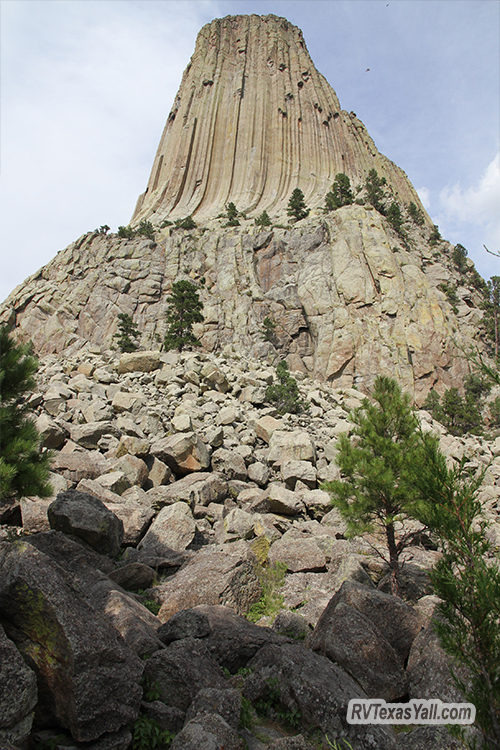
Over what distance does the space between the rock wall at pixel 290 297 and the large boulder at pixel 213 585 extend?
2766 centimetres

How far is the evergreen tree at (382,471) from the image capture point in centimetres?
905

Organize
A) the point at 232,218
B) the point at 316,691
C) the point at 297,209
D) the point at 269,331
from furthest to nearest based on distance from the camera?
the point at 232,218 → the point at 297,209 → the point at 269,331 → the point at 316,691

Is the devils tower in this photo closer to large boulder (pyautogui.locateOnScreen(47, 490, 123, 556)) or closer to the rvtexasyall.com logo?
the rvtexasyall.com logo

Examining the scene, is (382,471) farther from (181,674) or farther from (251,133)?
(251,133)

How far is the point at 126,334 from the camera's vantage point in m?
37.0

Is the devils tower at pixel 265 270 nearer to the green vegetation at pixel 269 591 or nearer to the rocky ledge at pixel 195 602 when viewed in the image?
the rocky ledge at pixel 195 602

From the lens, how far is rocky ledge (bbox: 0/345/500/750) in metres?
4.31

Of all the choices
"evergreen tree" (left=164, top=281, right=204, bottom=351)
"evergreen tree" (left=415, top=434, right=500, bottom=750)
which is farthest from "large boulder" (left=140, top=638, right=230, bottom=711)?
"evergreen tree" (left=164, top=281, right=204, bottom=351)

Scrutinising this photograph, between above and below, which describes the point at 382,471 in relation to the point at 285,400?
below

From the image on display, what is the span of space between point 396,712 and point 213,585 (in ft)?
13.5

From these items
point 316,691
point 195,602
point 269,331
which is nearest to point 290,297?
point 269,331

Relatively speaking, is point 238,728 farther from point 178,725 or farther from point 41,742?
Answer: point 41,742

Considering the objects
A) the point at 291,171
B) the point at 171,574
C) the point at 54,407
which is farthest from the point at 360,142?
the point at 171,574

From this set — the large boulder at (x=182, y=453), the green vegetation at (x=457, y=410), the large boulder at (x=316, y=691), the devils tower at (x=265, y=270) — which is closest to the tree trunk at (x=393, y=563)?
the large boulder at (x=316, y=691)
